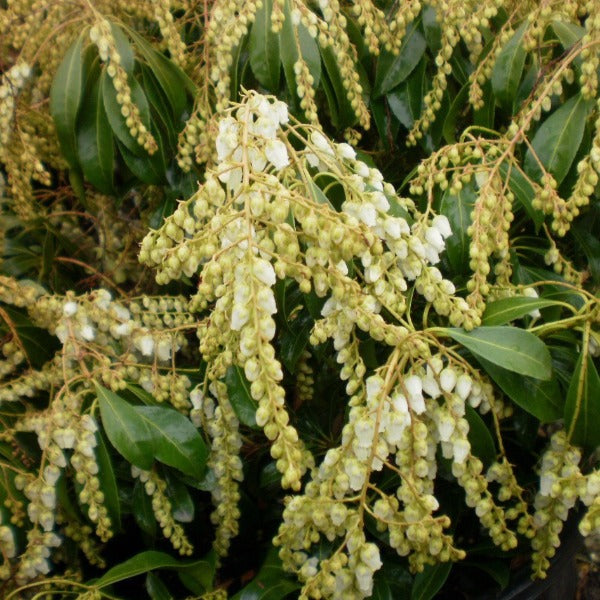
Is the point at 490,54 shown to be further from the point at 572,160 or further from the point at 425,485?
the point at 425,485

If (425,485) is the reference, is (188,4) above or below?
above

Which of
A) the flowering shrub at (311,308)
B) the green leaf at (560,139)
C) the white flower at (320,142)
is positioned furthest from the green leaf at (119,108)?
the green leaf at (560,139)

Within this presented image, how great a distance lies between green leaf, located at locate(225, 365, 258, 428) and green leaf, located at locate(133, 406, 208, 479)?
12cm

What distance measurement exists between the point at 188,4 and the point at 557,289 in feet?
4.14

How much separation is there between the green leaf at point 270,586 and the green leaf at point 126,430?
40 cm

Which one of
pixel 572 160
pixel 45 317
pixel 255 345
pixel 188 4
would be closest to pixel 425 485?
pixel 255 345

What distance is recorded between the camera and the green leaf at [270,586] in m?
1.57

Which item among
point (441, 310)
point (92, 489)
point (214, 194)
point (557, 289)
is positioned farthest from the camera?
point (557, 289)

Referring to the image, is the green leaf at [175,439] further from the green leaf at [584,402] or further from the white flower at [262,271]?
the green leaf at [584,402]

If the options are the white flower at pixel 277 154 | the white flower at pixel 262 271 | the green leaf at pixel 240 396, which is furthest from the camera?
the green leaf at pixel 240 396

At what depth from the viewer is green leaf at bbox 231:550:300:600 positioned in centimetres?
157

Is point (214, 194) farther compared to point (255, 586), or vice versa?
point (255, 586)

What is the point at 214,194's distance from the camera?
1.13 metres

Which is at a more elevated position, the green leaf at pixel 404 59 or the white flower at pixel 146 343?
the green leaf at pixel 404 59
